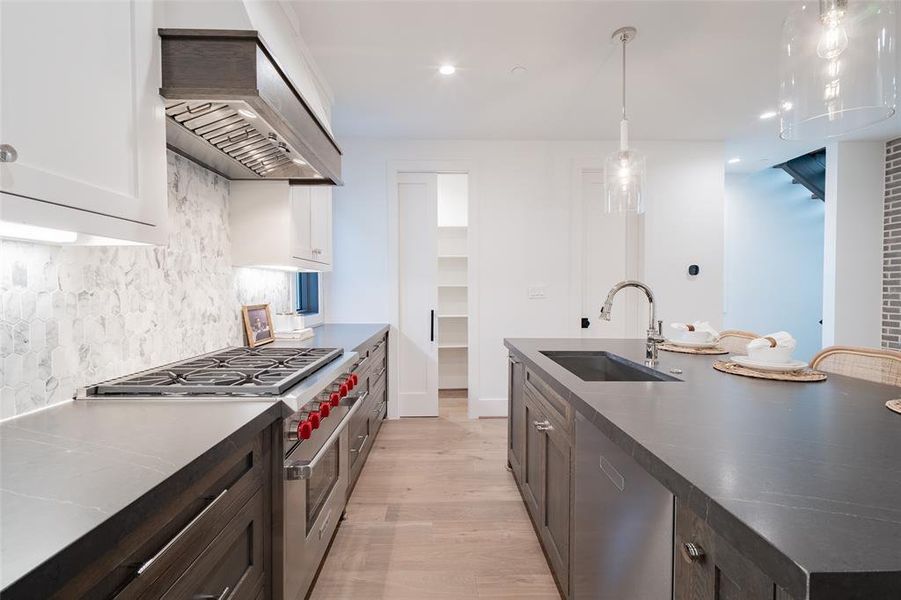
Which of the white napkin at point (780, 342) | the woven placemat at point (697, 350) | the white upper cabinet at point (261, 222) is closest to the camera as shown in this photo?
the white napkin at point (780, 342)

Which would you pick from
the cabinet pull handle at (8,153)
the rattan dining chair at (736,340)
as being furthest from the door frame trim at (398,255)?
the cabinet pull handle at (8,153)

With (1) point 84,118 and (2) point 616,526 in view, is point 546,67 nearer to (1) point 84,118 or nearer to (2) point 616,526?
(1) point 84,118

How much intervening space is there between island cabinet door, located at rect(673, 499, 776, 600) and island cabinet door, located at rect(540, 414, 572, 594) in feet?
2.19

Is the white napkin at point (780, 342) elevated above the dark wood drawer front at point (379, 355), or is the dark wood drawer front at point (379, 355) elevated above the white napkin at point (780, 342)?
the white napkin at point (780, 342)

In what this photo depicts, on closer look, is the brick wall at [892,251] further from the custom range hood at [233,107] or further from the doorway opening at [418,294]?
the custom range hood at [233,107]

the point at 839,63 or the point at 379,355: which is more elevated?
the point at 839,63

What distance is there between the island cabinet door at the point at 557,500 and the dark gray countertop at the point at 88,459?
0.98 meters

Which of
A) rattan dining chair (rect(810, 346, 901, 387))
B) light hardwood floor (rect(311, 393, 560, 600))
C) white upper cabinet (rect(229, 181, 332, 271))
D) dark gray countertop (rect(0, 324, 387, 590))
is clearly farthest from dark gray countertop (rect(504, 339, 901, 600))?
white upper cabinet (rect(229, 181, 332, 271))

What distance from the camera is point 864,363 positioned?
1673 millimetres

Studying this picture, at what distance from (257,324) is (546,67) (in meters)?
2.42

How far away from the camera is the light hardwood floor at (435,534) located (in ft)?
5.74

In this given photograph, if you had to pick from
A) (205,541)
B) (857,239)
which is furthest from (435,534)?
(857,239)

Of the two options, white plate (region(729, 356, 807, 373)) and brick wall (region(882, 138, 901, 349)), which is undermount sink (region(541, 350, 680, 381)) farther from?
brick wall (region(882, 138, 901, 349))

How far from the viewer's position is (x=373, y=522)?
87.7 inches
